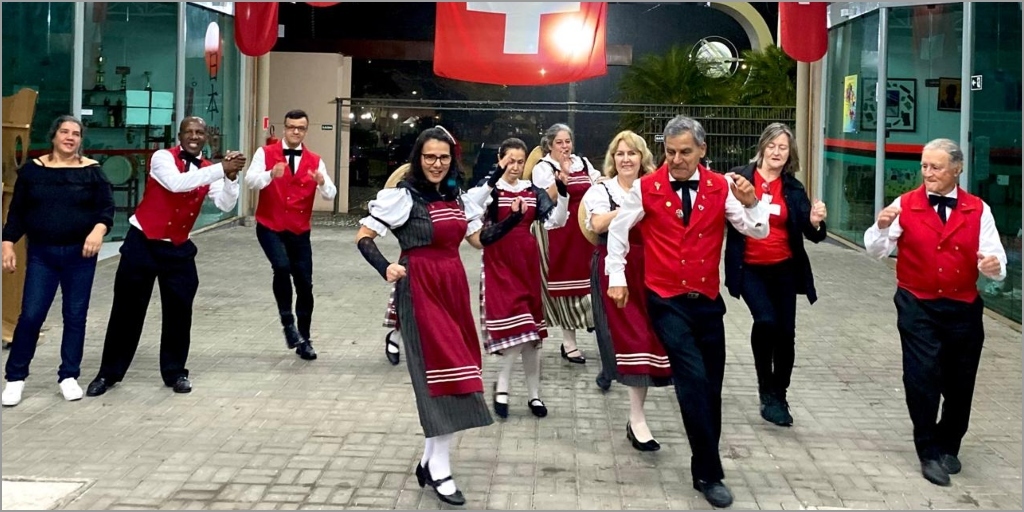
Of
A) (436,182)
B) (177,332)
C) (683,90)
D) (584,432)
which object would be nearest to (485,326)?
(584,432)

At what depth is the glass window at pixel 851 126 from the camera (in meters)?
14.8

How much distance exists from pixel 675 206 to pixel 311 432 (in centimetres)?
244

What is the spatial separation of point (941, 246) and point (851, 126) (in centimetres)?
1128

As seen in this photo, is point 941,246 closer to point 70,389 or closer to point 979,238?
point 979,238

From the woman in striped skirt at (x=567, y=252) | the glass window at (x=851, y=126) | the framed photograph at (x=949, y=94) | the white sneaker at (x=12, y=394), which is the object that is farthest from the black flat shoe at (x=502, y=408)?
the glass window at (x=851, y=126)

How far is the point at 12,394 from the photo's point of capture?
6195 mm

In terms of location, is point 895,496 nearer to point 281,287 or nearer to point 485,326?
point 485,326

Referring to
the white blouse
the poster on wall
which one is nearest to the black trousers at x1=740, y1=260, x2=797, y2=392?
the white blouse

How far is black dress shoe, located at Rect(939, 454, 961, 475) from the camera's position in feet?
16.8

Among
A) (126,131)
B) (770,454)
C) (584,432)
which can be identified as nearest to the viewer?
(770,454)

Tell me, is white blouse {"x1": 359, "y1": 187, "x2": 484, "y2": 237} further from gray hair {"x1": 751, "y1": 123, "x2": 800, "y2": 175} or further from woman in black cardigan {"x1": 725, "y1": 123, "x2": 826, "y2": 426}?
gray hair {"x1": 751, "y1": 123, "x2": 800, "y2": 175}

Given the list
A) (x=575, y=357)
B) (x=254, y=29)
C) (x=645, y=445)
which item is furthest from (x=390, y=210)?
(x=254, y=29)

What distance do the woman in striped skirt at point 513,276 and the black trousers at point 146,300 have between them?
1946 mm

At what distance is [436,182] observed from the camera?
4773 millimetres
